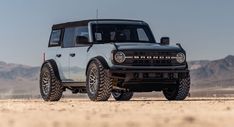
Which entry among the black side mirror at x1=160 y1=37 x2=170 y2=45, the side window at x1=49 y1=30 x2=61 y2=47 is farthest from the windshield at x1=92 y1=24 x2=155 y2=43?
the side window at x1=49 y1=30 x2=61 y2=47

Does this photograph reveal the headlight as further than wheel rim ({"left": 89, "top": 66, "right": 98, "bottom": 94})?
Yes

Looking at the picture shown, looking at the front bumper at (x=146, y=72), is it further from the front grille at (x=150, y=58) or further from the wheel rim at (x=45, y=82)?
the wheel rim at (x=45, y=82)

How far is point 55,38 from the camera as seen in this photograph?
21375mm

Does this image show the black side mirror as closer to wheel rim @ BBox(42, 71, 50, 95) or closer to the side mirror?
the side mirror

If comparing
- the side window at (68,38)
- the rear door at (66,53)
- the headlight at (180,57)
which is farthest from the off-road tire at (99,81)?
the headlight at (180,57)

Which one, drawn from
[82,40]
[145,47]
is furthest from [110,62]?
[82,40]

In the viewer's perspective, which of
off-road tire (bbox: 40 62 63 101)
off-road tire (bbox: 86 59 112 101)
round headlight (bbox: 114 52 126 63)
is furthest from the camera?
off-road tire (bbox: 40 62 63 101)

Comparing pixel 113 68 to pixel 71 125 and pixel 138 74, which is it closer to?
pixel 138 74

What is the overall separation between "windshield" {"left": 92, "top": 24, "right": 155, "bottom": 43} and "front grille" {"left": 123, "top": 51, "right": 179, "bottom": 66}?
53.1 inches

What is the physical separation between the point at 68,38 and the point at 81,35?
29.2 inches

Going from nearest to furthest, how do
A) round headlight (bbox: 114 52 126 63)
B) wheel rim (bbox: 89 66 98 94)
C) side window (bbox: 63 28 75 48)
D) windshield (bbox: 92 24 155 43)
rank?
round headlight (bbox: 114 52 126 63)
wheel rim (bbox: 89 66 98 94)
windshield (bbox: 92 24 155 43)
side window (bbox: 63 28 75 48)

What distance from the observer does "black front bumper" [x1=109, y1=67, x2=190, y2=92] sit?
59.3 feet

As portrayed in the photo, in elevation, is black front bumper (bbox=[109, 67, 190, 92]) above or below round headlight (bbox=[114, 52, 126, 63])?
below

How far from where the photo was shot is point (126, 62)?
59.7 feet
